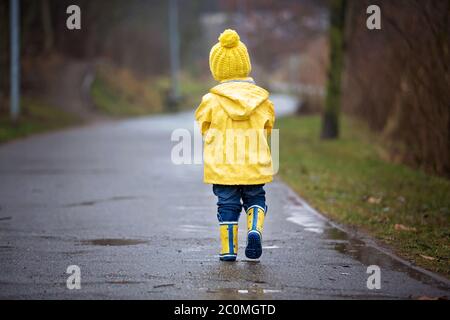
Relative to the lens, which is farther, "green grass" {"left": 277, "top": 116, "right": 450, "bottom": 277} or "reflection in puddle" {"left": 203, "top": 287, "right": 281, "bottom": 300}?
"green grass" {"left": 277, "top": 116, "right": 450, "bottom": 277}

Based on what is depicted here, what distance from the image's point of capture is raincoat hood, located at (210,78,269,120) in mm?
7555

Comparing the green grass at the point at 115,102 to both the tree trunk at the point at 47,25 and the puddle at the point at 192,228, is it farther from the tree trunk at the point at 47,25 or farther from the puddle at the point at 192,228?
the puddle at the point at 192,228

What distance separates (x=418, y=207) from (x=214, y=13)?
103 m

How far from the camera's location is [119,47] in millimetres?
52906

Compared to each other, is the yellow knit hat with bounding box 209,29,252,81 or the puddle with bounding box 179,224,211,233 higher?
the yellow knit hat with bounding box 209,29,252,81

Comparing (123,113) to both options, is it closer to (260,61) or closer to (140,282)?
(260,61)

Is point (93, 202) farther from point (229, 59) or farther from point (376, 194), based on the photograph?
point (229, 59)

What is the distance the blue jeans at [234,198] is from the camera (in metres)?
7.66

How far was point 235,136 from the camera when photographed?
7.65 m

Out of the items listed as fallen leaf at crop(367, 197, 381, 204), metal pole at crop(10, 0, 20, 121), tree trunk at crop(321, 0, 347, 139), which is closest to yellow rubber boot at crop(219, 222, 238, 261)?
fallen leaf at crop(367, 197, 381, 204)

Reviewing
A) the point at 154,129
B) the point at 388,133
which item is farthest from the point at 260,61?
the point at 388,133

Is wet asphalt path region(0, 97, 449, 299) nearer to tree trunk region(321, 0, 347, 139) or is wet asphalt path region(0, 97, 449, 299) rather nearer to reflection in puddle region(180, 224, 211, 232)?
reflection in puddle region(180, 224, 211, 232)

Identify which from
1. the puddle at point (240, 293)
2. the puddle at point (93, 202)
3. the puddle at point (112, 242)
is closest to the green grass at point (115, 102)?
the puddle at point (93, 202)

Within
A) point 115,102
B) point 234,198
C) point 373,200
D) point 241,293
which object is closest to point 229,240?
point 234,198
